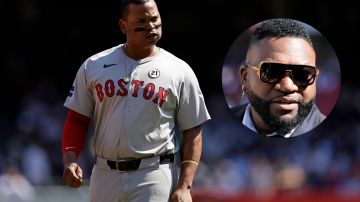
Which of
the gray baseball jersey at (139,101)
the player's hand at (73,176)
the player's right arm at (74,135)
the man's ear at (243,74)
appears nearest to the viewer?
the man's ear at (243,74)

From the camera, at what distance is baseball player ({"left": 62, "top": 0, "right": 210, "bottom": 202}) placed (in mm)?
5867

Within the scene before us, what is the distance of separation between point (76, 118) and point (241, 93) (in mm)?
1343

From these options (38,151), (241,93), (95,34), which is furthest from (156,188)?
(95,34)

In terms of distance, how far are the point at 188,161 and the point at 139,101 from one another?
0.47m

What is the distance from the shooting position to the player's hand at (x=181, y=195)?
579cm

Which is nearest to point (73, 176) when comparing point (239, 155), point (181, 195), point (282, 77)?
point (181, 195)

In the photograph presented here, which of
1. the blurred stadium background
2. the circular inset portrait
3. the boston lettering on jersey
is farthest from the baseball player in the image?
the blurred stadium background

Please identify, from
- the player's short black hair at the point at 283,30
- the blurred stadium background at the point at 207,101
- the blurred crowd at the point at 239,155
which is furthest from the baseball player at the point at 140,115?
the blurred crowd at the point at 239,155

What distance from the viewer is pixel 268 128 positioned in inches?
Result: 200

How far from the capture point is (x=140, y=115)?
5875 mm

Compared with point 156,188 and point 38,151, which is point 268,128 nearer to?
point 156,188

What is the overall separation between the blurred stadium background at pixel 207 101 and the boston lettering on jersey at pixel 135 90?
6.49m

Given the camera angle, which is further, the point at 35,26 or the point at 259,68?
the point at 35,26

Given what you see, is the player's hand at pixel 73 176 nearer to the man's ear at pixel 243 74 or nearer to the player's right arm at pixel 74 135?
the player's right arm at pixel 74 135
